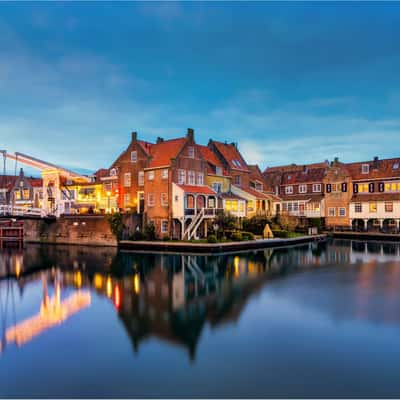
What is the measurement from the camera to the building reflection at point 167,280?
1548 centimetres

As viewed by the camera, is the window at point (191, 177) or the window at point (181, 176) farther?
the window at point (191, 177)

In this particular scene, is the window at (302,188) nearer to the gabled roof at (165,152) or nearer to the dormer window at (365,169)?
the dormer window at (365,169)

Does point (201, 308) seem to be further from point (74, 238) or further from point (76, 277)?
point (74, 238)

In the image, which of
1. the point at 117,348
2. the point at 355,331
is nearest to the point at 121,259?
the point at 117,348

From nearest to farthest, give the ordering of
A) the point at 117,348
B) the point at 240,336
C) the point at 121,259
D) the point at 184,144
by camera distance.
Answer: the point at 117,348
the point at 240,336
the point at 121,259
the point at 184,144

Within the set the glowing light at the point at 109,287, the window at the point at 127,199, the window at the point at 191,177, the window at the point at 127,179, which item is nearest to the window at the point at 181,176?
the window at the point at 191,177

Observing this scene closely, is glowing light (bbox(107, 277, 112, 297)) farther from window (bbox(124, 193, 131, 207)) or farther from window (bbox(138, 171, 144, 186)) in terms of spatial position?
window (bbox(124, 193, 131, 207))

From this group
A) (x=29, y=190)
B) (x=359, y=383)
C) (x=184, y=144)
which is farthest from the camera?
(x=29, y=190)

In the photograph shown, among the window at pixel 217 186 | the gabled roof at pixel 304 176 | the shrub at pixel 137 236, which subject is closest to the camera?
the shrub at pixel 137 236

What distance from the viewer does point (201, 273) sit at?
26.3 metres

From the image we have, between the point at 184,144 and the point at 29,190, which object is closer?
the point at 184,144

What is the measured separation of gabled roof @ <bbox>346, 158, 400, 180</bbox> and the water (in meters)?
29.3

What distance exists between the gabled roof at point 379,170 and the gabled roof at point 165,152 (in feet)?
95.3

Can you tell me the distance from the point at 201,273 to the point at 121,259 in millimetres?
10158
